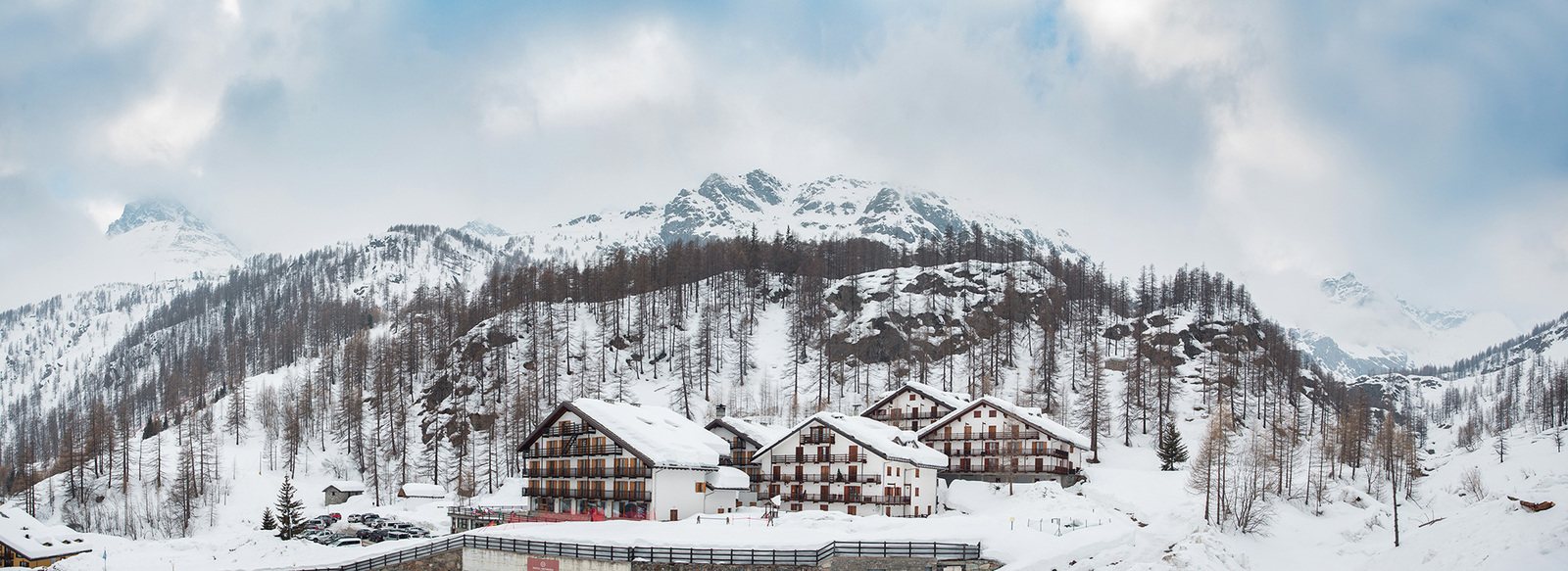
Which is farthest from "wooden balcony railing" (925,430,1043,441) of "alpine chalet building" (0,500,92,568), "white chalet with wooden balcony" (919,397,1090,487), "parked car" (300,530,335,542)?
"alpine chalet building" (0,500,92,568)

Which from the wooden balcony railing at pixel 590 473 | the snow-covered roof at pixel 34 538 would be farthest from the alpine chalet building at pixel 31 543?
the wooden balcony railing at pixel 590 473

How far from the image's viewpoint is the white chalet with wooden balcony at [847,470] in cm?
7562

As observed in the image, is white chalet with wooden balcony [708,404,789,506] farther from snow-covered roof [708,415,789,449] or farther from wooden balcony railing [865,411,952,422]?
wooden balcony railing [865,411,952,422]

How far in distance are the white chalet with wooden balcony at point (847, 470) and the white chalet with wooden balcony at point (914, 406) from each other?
24.4 m

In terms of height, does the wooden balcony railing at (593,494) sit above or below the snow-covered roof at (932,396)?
below

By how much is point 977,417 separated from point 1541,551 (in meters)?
60.8

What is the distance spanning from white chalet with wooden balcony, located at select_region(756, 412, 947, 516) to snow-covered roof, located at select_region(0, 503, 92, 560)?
53.5m

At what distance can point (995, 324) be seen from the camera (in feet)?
492

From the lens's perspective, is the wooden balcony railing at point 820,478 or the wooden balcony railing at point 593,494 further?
the wooden balcony railing at point 820,478

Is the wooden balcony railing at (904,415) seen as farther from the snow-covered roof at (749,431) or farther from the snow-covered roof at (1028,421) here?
the snow-covered roof at (749,431)

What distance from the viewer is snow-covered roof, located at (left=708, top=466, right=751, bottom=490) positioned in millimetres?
74000

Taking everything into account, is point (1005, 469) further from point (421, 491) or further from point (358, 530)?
point (421, 491)

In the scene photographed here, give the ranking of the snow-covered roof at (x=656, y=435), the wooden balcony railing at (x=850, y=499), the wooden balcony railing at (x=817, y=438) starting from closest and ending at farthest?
the snow-covered roof at (x=656, y=435)
the wooden balcony railing at (x=850, y=499)
the wooden balcony railing at (x=817, y=438)

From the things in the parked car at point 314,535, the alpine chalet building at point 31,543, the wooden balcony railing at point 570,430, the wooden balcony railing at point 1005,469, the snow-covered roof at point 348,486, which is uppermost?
the wooden balcony railing at point 570,430
